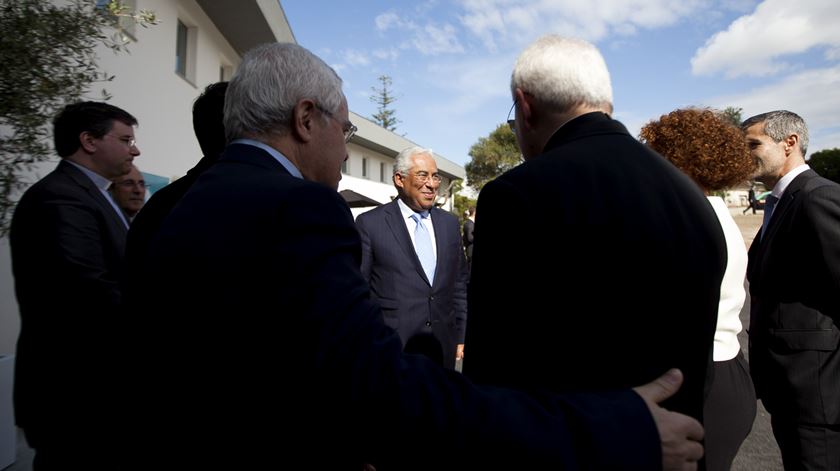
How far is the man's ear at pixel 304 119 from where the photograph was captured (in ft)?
Answer: 4.48

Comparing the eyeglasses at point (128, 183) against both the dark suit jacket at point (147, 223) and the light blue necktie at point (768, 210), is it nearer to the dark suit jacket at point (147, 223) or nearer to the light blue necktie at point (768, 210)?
the dark suit jacket at point (147, 223)

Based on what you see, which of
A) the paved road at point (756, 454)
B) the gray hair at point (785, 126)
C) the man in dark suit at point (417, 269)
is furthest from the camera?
the man in dark suit at point (417, 269)

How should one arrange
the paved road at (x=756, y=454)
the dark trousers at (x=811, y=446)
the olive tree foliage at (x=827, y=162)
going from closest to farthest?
the dark trousers at (x=811, y=446), the paved road at (x=756, y=454), the olive tree foliage at (x=827, y=162)

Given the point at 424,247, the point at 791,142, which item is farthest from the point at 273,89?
the point at 791,142

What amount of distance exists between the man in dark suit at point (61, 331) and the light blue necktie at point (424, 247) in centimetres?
229

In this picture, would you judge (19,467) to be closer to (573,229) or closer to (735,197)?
(573,229)

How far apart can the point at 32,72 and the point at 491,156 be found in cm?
4564

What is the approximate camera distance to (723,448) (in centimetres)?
225

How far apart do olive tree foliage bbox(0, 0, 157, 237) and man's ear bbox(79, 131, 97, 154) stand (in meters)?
0.95

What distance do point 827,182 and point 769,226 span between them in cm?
37

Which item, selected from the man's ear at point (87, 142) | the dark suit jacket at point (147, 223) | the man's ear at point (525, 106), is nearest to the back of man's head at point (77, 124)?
the man's ear at point (87, 142)

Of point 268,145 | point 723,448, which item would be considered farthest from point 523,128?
point 723,448

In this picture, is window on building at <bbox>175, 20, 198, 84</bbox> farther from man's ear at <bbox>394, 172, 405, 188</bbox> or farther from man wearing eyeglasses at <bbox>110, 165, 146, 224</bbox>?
man's ear at <bbox>394, 172, 405, 188</bbox>

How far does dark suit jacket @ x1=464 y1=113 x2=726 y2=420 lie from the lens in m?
1.29
